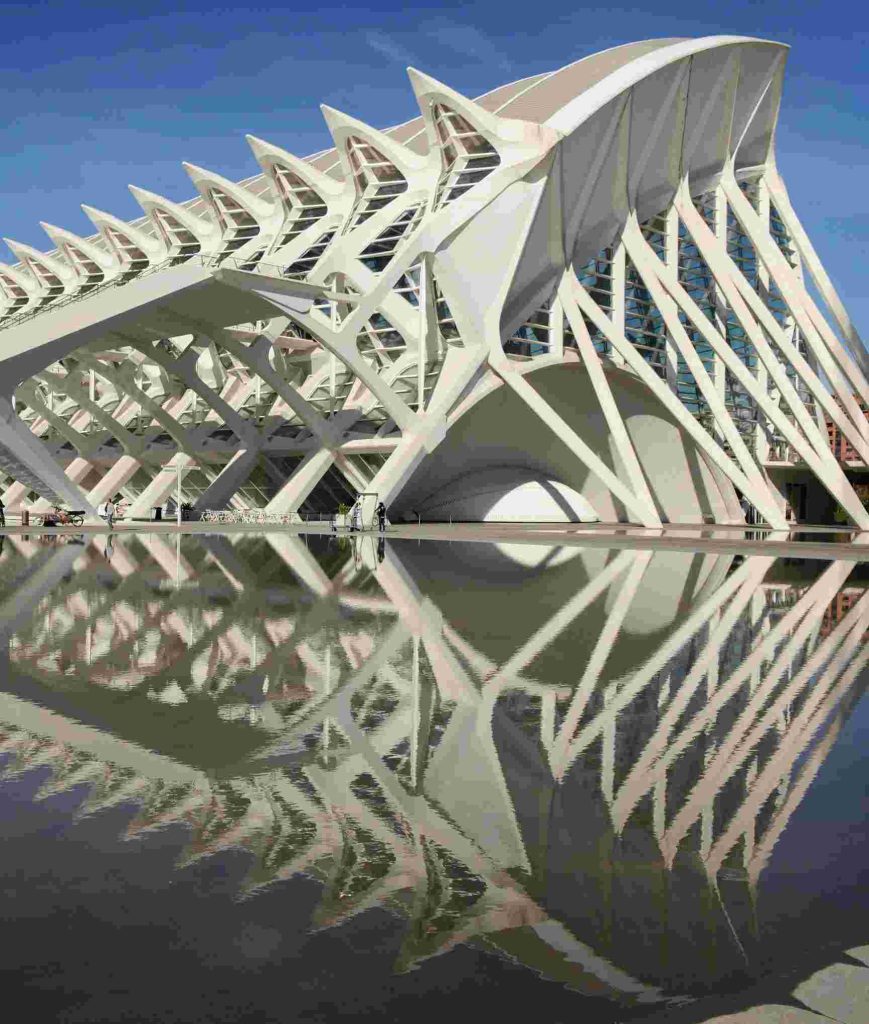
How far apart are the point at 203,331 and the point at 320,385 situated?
4.69 metres

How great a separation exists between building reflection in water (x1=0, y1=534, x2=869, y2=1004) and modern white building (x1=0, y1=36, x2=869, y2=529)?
1907cm

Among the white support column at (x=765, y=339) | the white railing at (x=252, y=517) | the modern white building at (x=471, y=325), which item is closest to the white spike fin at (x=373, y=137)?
the modern white building at (x=471, y=325)

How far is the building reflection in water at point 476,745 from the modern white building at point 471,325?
1907cm

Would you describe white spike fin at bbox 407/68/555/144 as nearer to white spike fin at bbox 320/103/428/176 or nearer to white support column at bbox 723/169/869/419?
white spike fin at bbox 320/103/428/176

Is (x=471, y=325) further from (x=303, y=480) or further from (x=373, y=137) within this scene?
(x=373, y=137)

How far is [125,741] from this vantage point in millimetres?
5512

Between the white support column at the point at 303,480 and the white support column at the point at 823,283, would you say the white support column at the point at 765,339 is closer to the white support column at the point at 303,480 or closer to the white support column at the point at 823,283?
the white support column at the point at 823,283

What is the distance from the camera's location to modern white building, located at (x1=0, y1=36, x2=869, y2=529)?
101 feet

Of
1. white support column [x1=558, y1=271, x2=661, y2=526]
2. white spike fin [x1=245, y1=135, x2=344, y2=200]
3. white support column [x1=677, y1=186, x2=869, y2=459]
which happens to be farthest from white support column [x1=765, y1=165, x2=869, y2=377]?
white spike fin [x1=245, y1=135, x2=344, y2=200]

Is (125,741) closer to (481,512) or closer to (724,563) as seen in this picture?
(724,563)

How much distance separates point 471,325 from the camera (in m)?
31.9

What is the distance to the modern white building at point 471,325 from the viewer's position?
30.9 metres

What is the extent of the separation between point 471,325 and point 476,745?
2712cm

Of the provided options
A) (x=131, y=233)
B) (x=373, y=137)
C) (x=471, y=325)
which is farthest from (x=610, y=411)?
(x=131, y=233)
